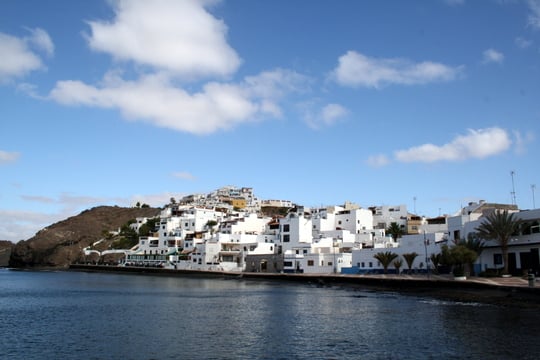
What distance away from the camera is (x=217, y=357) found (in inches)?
917

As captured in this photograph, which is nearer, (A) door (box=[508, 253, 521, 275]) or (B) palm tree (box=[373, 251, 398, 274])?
(A) door (box=[508, 253, 521, 275])

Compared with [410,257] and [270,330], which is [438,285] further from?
[270,330]

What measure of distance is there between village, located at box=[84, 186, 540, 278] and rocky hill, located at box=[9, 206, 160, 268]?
8.12 metres

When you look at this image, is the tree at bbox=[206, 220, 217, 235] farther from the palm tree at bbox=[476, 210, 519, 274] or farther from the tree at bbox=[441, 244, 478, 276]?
the palm tree at bbox=[476, 210, 519, 274]

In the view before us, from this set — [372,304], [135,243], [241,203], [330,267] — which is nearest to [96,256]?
[135,243]

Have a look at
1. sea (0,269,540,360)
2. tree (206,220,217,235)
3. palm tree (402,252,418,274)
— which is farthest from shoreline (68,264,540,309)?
tree (206,220,217,235)

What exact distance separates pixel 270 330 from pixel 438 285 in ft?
103

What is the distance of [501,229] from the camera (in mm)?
53094

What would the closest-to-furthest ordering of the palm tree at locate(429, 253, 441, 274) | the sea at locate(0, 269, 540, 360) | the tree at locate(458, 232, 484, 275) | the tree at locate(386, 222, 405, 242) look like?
the sea at locate(0, 269, 540, 360) < the tree at locate(458, 232, 484, 275) < the palm tree at locate(429, 253, 441, 274) < the tree at locate(386, 222, 405, 242)

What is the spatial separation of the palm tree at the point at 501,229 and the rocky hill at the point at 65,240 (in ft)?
410

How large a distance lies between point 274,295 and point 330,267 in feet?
107

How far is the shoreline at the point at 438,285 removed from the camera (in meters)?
41.3

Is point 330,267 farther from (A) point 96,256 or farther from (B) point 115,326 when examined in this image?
(A) point 96,256

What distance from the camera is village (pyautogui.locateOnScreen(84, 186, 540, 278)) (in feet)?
186
